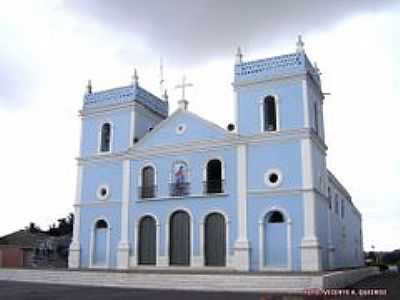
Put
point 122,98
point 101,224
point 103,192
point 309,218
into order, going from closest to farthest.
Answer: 1. point 309,218
2. point 101,224
3. point 103,192
4. point 122,98

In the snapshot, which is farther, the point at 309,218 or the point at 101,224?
the point at 101,224

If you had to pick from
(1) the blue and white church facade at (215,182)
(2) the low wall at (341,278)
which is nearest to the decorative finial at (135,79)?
(1) the blue and white church facade at (215,182)

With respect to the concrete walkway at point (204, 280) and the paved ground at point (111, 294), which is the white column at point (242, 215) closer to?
the concrete walkway at point (204, 280)

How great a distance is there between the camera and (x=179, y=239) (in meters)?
24.1

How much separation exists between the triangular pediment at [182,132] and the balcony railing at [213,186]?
2.06 metres

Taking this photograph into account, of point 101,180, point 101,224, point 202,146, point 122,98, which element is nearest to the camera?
point 202,146

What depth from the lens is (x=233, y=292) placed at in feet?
56.5

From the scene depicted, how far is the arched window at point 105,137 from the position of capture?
27.5 m

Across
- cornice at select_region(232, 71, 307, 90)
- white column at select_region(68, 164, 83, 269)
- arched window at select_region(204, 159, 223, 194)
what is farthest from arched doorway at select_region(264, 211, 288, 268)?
white column at select_region(68, 164, 83, 269)

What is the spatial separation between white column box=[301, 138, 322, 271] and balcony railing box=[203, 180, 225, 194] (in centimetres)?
391

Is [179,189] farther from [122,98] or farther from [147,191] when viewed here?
[122,98]

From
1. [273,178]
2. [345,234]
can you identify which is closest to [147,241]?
[273,178]

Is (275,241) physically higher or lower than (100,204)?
lower

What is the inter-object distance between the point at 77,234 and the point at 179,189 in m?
6.46
